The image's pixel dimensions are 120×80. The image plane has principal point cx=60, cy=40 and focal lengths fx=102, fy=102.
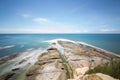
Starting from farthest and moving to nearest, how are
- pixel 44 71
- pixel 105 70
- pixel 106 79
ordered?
pixel 44 71 → pixel 105 70 → pixel 106 79

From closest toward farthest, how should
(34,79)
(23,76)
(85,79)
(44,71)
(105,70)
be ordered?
(85,79)
(105,70)
(34,79)
(23,76)
(44,71)

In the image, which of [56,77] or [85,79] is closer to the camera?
[85,79]

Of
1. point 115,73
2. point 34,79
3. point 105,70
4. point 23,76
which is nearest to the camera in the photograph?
point 115,73

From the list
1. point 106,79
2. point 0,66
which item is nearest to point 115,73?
point 106,79

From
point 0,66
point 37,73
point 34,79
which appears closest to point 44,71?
point 37,73

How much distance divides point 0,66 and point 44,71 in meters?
10.1

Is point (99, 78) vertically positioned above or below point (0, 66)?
above

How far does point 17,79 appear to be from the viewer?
15.7m

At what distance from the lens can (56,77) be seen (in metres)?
15.6

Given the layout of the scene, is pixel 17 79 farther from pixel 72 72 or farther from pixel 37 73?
pixel 72 72

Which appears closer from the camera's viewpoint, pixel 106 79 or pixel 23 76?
pixel 106 79

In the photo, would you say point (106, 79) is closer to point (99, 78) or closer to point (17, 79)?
point (99, 78)

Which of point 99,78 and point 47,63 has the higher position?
point 99,78

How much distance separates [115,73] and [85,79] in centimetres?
383
